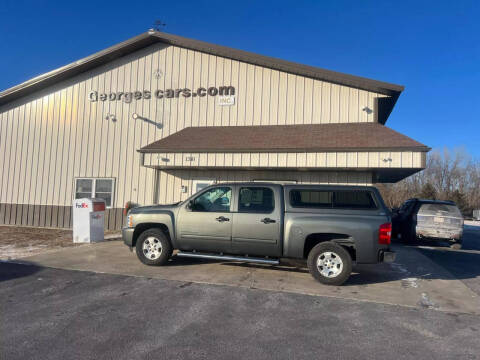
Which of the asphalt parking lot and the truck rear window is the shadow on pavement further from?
the truck rear window

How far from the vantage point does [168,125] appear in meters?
13.3

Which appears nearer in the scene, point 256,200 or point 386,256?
point 386,256

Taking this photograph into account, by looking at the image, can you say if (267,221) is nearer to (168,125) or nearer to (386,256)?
(386,256)

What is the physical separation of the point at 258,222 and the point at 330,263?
60.6 inches

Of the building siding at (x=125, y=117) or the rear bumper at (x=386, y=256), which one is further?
the building siding at (x=125, y=117)

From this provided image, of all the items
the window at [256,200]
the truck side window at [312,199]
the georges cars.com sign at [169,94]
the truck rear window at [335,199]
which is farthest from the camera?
the georges cars.com sign at [169,94]

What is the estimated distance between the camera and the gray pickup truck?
5.62m

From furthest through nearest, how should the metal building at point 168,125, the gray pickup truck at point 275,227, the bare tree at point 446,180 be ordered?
→ the bare tree at point 446,180, the metal building at point 168,125, the gray pickup truck at point 275,227

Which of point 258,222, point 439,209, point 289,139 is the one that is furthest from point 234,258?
point 439,209

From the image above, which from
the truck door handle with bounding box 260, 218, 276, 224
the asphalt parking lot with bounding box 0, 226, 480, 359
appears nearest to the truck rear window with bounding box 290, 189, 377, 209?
the truck door handle with bounding box 260, 218, 276, 224

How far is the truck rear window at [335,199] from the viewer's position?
581cm

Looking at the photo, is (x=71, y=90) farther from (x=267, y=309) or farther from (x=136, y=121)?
(x=267, y=309)

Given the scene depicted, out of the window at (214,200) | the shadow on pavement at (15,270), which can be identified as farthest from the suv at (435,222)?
the shadow on pavement at (15,270)

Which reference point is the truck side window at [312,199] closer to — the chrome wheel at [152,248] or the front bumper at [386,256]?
the front bumper at [386,256]
